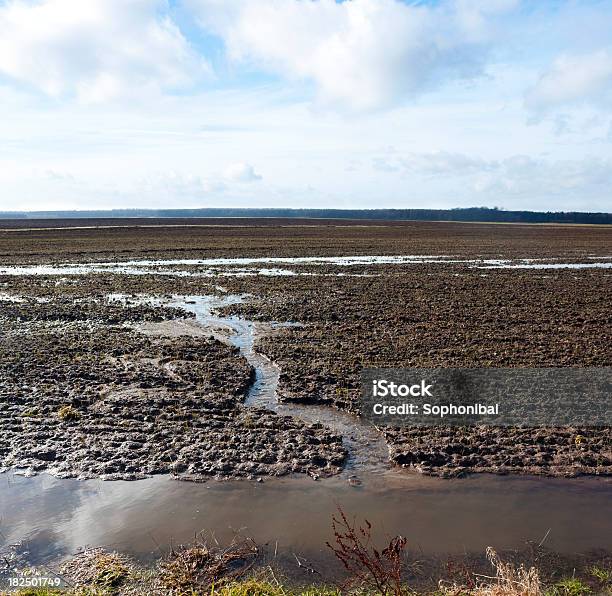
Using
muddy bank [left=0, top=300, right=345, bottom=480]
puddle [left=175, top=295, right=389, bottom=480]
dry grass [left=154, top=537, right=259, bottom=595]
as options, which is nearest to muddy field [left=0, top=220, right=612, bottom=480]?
muddy bank [left=0, top=300, right=345, bottom=480]

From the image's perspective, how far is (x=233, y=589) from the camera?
5.29 meters

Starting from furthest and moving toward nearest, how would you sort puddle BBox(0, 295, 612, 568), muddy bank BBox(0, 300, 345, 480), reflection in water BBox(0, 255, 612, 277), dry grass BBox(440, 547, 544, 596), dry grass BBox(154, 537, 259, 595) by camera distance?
1. reflection in water BBox(0, 255, 612, 277)
2. muddy bank BBox(0, 300, 345, 480)
3. puddle BBox(0, 295, 612, 568)
4. dry grass BBox(154, 537, 259, 595)
5. dry grass BBox(440, 547, 544, 596)

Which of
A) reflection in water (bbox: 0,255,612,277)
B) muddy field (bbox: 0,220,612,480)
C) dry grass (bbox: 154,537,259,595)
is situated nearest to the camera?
dry grass (bbox: 154,537,259,595)

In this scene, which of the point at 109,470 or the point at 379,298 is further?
the point at 379,298

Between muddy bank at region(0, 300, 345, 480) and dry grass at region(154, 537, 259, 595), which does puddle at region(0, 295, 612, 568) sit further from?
muddy bank at region(0, 300, 345, 480)

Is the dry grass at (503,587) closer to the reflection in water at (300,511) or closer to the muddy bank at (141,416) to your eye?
the reflection in water at (300,511)

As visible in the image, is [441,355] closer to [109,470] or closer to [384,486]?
[384,486]

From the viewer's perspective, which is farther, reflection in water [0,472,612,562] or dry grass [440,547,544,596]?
reflection in water [0,472,612,562]

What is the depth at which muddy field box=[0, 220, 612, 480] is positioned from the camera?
8.38m

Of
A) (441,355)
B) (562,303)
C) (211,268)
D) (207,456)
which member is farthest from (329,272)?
(207,456)

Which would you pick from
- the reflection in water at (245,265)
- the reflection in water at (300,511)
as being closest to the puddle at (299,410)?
the reflection in water at (300,511)

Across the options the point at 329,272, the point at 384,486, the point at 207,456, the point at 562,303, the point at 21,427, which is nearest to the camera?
the point at 384,486

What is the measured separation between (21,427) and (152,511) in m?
3.90

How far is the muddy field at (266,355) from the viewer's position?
838 cm
